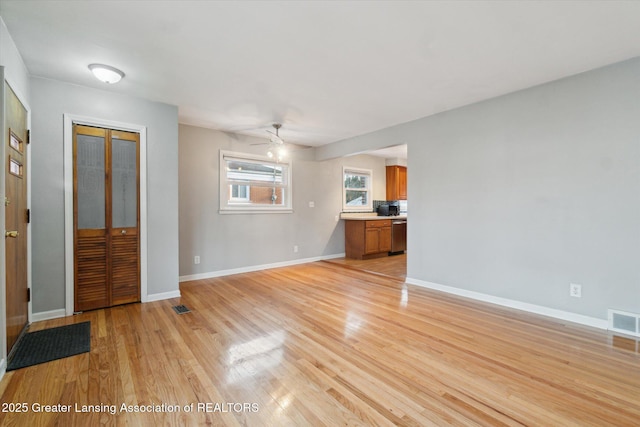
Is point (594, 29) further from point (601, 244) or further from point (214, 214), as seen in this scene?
point (214, 214)

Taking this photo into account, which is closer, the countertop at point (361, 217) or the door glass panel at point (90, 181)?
the door glass panel at point (90, 181)

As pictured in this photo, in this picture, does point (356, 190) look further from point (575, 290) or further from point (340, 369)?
point (340, 369)

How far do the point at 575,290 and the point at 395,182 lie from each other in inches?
194

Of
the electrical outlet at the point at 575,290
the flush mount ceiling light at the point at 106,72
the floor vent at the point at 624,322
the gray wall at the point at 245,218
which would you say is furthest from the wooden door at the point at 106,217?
the floor vent at the point at 624,322

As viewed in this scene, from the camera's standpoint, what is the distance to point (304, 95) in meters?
3.37

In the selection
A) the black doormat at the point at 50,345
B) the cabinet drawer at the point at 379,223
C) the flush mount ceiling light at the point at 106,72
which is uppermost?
the flush mount ceiling light at the point at 106,72

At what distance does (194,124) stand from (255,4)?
3039mm

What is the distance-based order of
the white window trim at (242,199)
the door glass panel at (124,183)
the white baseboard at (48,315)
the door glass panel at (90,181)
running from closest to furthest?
the white baseboard at (48,315)
the door glass panel at (90,181)
the door glass panel at (124,183)
the white window trim at (242,199)

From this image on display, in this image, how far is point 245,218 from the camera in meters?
5.15

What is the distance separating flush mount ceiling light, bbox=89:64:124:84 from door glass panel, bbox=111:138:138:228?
798 mm

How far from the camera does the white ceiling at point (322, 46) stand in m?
1.92

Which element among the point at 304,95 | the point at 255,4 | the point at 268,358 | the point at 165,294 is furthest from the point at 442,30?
the point at 165,294

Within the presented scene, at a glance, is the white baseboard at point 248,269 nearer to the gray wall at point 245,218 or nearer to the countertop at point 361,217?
the gray wall at point 245,218

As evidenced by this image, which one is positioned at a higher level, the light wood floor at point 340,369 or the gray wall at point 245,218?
the gray wall at point 245,218
